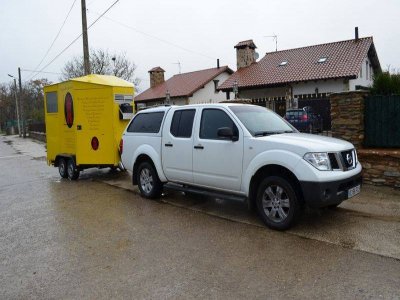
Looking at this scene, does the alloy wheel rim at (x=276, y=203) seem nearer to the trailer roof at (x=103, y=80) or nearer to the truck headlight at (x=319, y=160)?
the truck headlight at (x=319, y=160)

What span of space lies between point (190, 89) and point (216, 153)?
30975mm

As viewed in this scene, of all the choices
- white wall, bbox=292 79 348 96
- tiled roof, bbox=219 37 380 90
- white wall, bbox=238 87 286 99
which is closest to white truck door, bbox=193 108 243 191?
tiled roof, bbox=219 37 380 90

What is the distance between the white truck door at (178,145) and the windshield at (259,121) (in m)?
0.99

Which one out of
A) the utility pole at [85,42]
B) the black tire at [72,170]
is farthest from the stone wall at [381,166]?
the utility pole at [85,42]

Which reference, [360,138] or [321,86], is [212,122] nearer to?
[360,138]

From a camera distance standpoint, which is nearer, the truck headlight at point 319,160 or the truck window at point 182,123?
the truck headlight at point 319,160

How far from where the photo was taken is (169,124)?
7.40 metres

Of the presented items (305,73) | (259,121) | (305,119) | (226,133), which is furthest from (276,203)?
(305,73)

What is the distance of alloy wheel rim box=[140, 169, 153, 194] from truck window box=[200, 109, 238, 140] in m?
1.83

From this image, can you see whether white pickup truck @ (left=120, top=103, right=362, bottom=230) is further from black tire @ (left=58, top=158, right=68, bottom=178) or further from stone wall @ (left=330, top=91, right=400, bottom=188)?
black tire @ (left=58, top=158, right=68, bottom=178)

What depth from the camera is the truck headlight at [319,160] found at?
5199mm

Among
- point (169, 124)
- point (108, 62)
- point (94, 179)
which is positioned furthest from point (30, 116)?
point (169, 124)

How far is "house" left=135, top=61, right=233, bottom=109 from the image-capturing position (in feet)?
121

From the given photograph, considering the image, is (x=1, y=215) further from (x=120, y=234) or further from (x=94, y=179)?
(x=94, y=179)
